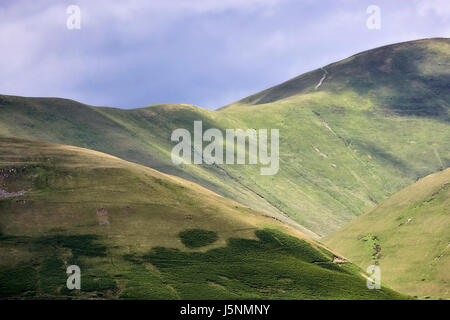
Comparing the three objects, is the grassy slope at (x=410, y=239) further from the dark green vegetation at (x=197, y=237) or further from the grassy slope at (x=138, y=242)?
the dark green vegetation at (x=197, y=237)

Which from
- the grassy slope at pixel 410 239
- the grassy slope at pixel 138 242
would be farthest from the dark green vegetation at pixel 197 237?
the grassy slope at pixel 410 239

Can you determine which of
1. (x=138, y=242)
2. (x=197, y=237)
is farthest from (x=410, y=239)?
(x=138, y=242)

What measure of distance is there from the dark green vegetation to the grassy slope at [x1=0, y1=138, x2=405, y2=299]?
17cm

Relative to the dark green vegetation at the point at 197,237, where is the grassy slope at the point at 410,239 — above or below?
above

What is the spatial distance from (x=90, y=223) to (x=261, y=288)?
98.6 ft

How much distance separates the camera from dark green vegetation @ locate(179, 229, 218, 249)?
11006 cm

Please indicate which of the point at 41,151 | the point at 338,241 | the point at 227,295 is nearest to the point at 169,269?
the point at 227,295

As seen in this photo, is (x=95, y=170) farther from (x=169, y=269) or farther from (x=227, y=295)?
(x=227, y=295)

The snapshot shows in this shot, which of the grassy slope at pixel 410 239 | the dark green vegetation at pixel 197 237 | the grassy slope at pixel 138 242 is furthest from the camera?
the grassy slope at pixel 410 239

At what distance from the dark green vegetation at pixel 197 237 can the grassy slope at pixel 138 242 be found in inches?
6.8

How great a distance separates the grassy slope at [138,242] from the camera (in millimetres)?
95625

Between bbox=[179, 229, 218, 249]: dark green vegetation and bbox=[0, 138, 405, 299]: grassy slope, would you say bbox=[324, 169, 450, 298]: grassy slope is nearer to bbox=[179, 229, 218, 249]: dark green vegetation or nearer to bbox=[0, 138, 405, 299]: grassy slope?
bbox=[0, 138, 405, 299]: grassy slope
